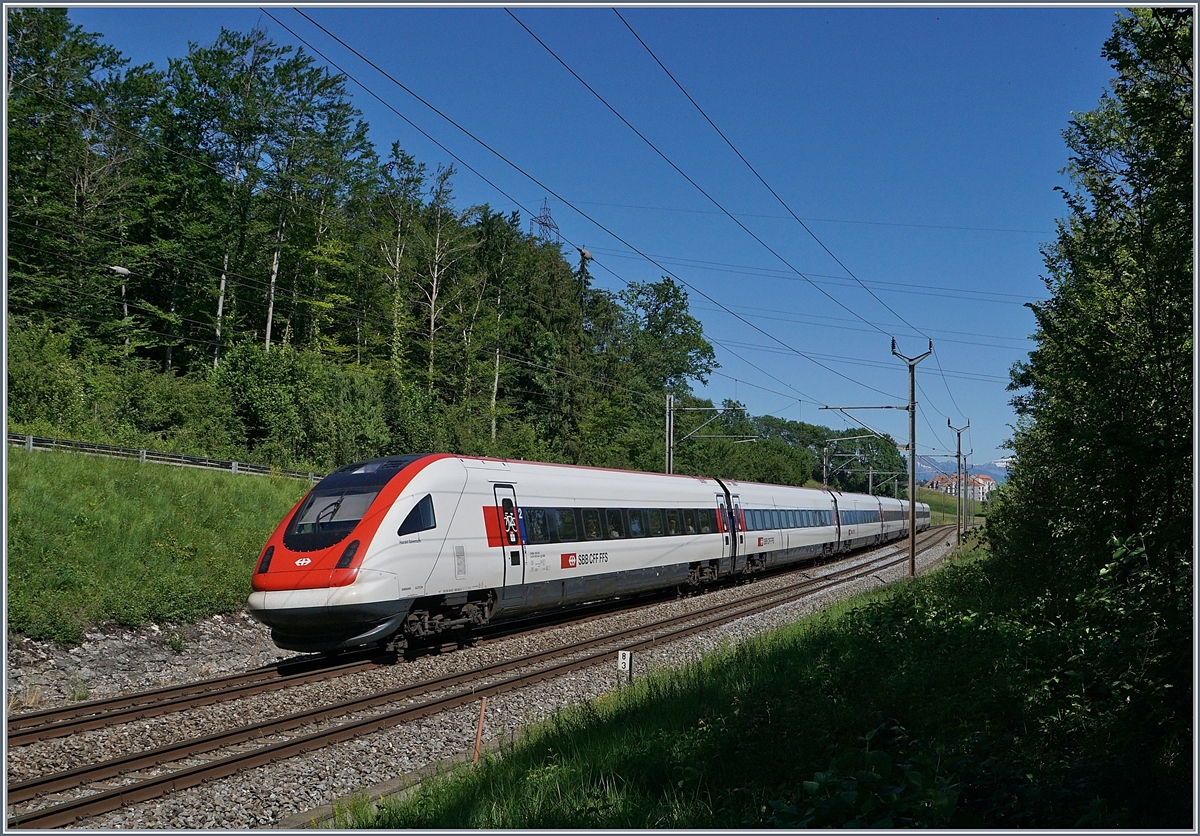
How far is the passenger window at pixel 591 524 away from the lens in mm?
18328

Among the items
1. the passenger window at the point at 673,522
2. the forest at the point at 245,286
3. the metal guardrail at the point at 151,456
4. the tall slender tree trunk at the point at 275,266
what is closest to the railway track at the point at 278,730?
the passenger window at the point at 673,522

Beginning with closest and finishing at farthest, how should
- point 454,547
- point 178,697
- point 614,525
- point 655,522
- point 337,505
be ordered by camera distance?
point 178,697
point 337,505
point 454,547
point 614,525
point 655,522

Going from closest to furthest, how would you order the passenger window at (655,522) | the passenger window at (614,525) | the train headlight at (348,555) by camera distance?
1. the train headlight at (348,555)
2. the passenger window at (614,525)
3. the passenger window at (655,522)

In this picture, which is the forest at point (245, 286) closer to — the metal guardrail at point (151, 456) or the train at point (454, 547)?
the metal guardrail at point (151, 456)

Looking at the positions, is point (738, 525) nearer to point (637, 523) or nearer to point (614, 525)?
point (637, 523)

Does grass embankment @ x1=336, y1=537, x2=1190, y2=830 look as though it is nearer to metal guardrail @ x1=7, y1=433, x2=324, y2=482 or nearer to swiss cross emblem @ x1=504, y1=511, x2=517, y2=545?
swiss cross emblem @ x1=504, y1=511, x2=517, y2=545

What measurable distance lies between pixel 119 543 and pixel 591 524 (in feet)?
31.1

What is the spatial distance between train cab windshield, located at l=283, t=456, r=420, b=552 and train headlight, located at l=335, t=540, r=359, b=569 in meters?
0.22

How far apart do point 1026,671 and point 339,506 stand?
9.51 meters

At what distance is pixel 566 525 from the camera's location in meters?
17.7

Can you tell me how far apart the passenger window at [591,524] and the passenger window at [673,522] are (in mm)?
3610

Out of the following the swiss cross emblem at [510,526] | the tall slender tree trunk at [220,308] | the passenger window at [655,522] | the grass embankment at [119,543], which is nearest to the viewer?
the grass embankment at [119,543]

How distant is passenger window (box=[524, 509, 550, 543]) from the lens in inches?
650

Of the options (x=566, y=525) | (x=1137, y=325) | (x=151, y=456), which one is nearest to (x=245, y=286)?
(x=151, y=456)
